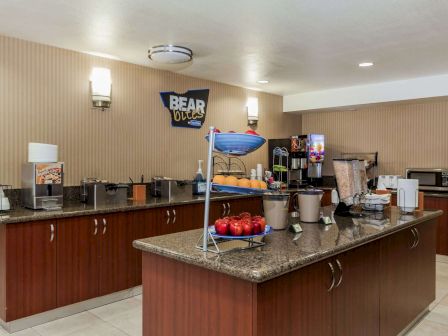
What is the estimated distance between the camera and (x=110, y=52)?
3.93m

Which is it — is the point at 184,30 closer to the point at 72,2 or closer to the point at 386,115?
the point at 72,2

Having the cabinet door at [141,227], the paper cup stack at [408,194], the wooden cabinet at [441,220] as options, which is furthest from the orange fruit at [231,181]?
the wooden cabinet at [441,220]

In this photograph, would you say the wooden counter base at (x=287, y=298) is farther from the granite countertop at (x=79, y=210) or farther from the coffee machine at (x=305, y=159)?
the coffee machine at (x=305, y=159)

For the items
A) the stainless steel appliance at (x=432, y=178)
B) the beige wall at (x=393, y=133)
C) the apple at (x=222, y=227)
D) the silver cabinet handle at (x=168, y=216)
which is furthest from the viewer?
the beige wall at (x=393, y=133)

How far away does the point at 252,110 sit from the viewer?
19.2 feet

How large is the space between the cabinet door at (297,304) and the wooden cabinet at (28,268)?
2.13m

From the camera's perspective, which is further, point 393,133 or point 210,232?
point 393,133

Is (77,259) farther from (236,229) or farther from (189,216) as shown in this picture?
(236,229)

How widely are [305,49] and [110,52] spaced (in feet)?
6.49

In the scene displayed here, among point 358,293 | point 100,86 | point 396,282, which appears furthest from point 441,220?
point 100,86

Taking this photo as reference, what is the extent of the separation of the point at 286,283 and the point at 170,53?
2.68 m

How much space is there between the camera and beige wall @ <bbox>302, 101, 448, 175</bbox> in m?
5.52

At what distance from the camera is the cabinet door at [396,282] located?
2.54 m

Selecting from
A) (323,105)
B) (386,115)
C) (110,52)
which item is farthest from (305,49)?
(386,115)
